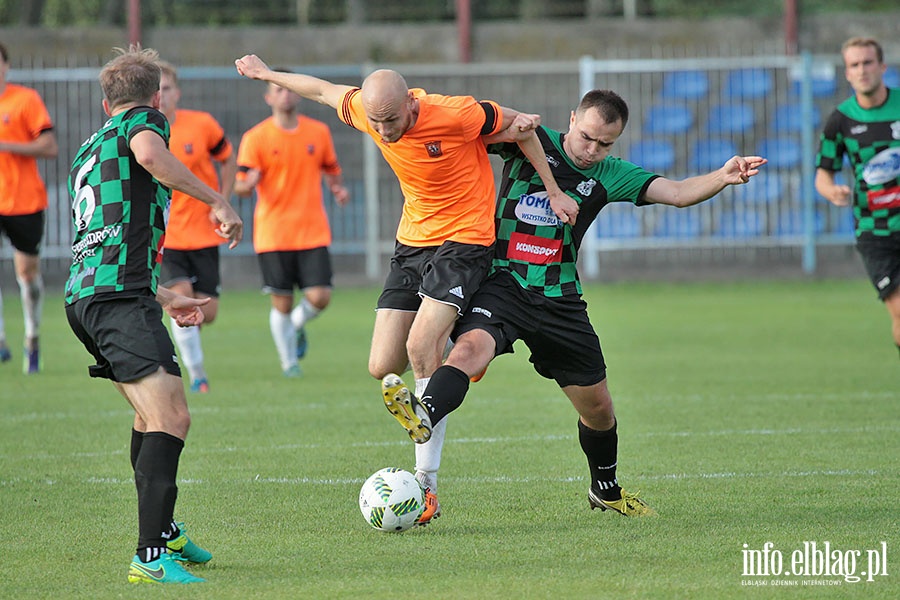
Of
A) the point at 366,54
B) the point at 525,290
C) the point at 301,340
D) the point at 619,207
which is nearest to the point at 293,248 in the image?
the point at 301,340

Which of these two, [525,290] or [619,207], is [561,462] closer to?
[525,290]

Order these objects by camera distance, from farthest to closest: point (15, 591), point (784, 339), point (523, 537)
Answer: point (784, 339)
point (523, 537)
point (15, 591)

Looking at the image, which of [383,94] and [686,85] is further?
[686,85]

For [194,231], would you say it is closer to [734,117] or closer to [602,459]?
[602,459]

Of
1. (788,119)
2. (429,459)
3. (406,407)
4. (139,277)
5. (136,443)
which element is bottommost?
(429,459)

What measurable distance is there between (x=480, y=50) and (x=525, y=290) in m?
17.1

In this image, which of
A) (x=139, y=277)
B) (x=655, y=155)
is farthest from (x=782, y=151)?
(x=139, y=277)

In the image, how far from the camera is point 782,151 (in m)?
20.1

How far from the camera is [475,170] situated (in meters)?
6.01

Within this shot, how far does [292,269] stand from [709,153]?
10.9 m

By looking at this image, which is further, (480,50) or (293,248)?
(480,50)

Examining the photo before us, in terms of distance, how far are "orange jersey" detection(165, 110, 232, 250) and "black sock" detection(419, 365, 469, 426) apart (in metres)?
5.07

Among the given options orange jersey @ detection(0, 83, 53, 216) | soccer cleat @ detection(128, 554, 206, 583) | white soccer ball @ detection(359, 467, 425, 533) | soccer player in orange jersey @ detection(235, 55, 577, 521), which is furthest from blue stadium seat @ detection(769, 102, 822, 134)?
soccer cleat @ detection(128, 554, 206, 583)

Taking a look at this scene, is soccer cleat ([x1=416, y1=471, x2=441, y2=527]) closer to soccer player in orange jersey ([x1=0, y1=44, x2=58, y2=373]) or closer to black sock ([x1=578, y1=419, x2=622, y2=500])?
black sock ([x1=578, y1=419, x2=622, y2=500])
